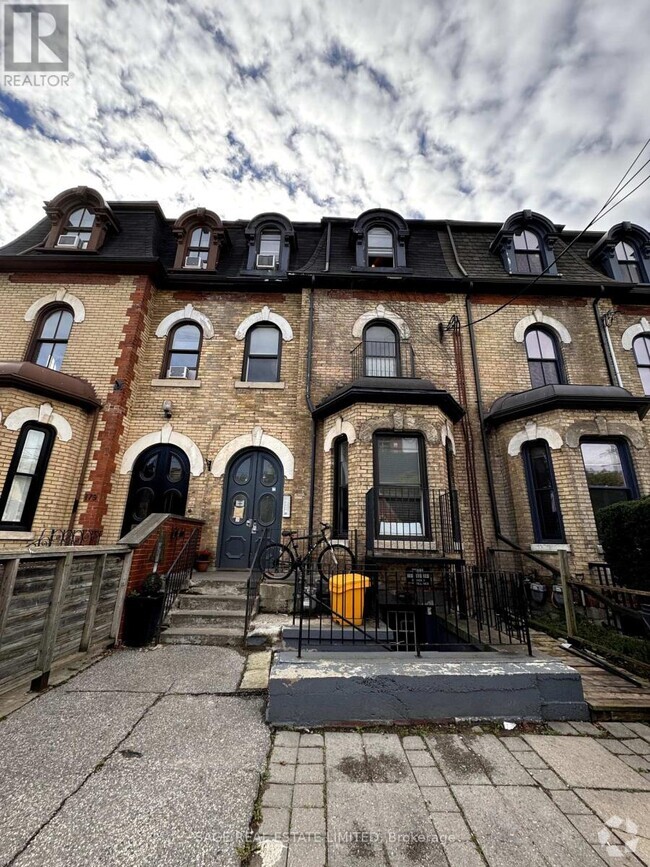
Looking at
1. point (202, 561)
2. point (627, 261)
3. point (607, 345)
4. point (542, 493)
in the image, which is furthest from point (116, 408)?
point (627, 261)

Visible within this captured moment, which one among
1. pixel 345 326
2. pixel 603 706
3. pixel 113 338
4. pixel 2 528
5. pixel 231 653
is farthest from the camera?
pixel 345 326

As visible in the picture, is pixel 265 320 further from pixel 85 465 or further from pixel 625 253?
pixel 625 253

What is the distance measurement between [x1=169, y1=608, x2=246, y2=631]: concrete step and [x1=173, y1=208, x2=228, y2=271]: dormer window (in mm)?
8859

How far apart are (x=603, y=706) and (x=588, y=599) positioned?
12.2 feet

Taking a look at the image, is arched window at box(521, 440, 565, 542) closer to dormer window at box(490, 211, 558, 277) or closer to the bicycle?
the bicycle

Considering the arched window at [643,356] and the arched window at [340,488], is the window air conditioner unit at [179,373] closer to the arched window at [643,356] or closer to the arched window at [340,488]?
the arched window at [340,488]

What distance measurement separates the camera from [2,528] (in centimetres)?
678

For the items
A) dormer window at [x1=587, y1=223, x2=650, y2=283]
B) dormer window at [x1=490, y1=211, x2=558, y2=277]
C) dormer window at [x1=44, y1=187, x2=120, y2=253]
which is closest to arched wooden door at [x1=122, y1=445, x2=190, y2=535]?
dormer window at [x1=44, y1=187, x2=120, y2=253]

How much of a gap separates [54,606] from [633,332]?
13.3 meters

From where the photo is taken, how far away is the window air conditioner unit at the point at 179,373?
9211mm

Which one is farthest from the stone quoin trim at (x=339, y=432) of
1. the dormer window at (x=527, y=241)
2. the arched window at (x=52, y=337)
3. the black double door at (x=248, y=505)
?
the dormer window at (x=527, y=241)

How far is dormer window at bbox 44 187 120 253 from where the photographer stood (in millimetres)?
9824

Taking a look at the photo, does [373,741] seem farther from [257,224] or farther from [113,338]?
[257,224]

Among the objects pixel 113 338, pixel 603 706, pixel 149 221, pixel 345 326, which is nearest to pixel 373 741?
pixel 603 706
